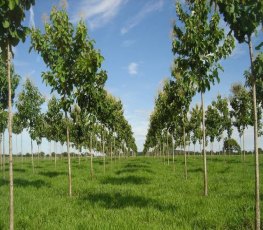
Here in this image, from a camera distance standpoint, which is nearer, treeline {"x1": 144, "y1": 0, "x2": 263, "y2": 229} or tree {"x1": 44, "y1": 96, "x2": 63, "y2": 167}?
treeline {"x1": 144, "y1": 0, "x2": 263, "y2": 229}

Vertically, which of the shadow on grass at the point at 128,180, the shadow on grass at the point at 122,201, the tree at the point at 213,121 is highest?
the tree at the point at 213,121

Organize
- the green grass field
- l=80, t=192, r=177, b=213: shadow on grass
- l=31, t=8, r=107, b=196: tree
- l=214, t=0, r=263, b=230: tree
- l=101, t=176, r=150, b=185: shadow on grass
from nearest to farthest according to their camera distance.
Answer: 1. l=214, t=0, r=263, b=230: tree
2. the green grass field
3. l=80, t=192, r=177, b=213: shadow on grass
4. l=31, t=8, r=107, b=196: tree
5. l=101, t=176, r=150, b=185: shadow on grass

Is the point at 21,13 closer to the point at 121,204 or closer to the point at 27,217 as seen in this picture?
the point at 27,217

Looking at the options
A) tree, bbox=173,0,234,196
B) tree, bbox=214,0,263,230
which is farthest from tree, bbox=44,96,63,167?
tree, bbox=214,0,263,230

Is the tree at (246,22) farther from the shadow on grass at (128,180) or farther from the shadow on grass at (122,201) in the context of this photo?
the shadow on grass at (128,180)

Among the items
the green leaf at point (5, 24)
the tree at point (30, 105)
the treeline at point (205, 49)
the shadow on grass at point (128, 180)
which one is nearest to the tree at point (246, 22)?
the treeline at point (205, 49)

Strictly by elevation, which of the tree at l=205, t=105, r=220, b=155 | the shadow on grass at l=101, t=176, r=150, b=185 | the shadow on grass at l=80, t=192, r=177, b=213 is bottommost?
the shadow on grass at l=101, t=176, r=150, b=185

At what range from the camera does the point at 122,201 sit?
13336mm

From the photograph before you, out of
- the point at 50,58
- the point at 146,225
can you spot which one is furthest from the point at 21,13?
the point at 50,58

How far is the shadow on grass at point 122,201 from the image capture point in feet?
40.2

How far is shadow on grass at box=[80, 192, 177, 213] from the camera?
12255mm

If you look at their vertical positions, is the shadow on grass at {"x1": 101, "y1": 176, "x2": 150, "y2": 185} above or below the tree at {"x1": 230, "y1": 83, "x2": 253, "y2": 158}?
below

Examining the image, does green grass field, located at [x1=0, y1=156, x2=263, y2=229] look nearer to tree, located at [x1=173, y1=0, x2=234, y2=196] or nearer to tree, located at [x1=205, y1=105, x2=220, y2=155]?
tree, located at [x1=173, y1=0, x2=234, y2=196]

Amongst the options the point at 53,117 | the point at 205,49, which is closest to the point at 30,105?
the point at 53,117
